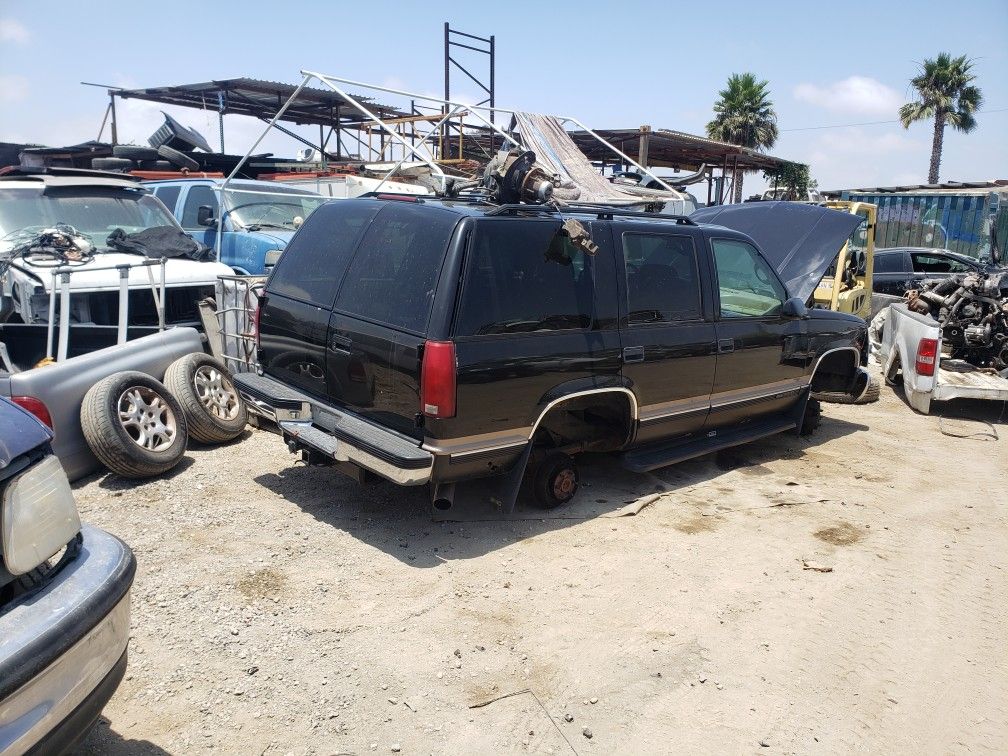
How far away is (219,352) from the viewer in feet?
21.3

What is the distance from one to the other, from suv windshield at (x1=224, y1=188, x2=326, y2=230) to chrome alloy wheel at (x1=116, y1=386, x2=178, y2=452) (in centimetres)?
443

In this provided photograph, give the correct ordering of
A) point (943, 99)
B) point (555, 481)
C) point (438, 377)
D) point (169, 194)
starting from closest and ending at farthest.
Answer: point (438, 377)
point (555, 481)
point (169, 194)
point (943, 99)

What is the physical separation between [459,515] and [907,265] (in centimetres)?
1154

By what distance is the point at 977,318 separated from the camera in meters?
8.36

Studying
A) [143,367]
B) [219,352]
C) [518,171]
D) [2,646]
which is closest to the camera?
[2,646]

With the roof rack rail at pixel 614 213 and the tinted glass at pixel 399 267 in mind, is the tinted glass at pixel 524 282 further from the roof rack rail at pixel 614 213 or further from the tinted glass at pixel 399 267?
the roof rack rail at pixel 614 213

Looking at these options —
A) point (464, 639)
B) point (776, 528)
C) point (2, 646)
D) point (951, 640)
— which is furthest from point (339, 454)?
point (951, 640)

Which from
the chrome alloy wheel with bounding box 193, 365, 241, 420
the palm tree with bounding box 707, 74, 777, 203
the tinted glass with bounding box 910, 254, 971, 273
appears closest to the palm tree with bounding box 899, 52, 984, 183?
the palm tree with bounding box 707, 74, 777, 203

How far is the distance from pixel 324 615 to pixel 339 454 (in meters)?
0.97

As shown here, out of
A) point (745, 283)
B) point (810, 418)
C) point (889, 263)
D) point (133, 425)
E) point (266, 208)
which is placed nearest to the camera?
point (133, 425)

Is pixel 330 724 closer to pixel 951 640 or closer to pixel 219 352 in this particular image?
pixel 951 640

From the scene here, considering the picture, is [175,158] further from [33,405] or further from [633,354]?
[633,354]

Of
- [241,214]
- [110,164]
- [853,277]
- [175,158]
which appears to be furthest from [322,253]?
[175,158]

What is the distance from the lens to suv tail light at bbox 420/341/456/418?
3.90 meters
